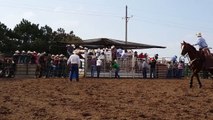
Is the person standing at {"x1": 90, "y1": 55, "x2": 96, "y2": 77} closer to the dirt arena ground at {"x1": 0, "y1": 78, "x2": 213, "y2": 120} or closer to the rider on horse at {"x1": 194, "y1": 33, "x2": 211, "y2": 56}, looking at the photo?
the rider on horse at {"x1": 194, "y1": 33, "x2": 211, "y2": 56}

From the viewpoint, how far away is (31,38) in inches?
3017

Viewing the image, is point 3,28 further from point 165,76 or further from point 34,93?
point 34,93

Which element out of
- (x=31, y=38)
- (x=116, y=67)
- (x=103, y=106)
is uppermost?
(x=31, y=38)

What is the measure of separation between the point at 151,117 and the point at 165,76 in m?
22.8

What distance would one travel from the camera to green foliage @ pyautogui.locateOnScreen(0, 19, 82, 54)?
216 ft

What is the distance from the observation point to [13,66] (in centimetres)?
2608

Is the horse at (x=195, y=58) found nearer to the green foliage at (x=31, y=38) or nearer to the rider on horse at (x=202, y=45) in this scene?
the rider on horse at (x=202, y=45)

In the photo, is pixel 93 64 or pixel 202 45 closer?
pixel 202 45

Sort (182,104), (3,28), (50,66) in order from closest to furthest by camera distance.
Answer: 1. (182,104)
2. (50,66)
3. (3,28)

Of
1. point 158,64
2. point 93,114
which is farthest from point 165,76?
point 93,114

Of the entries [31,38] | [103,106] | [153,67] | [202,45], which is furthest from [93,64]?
[31,38]

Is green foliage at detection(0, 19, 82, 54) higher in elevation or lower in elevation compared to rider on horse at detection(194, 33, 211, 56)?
higher

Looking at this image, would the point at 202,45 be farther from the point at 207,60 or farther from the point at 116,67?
the point at 116,67

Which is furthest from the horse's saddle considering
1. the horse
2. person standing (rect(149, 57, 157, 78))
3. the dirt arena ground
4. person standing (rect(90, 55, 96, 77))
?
person standing (rect(149, 57, 157, 78))
